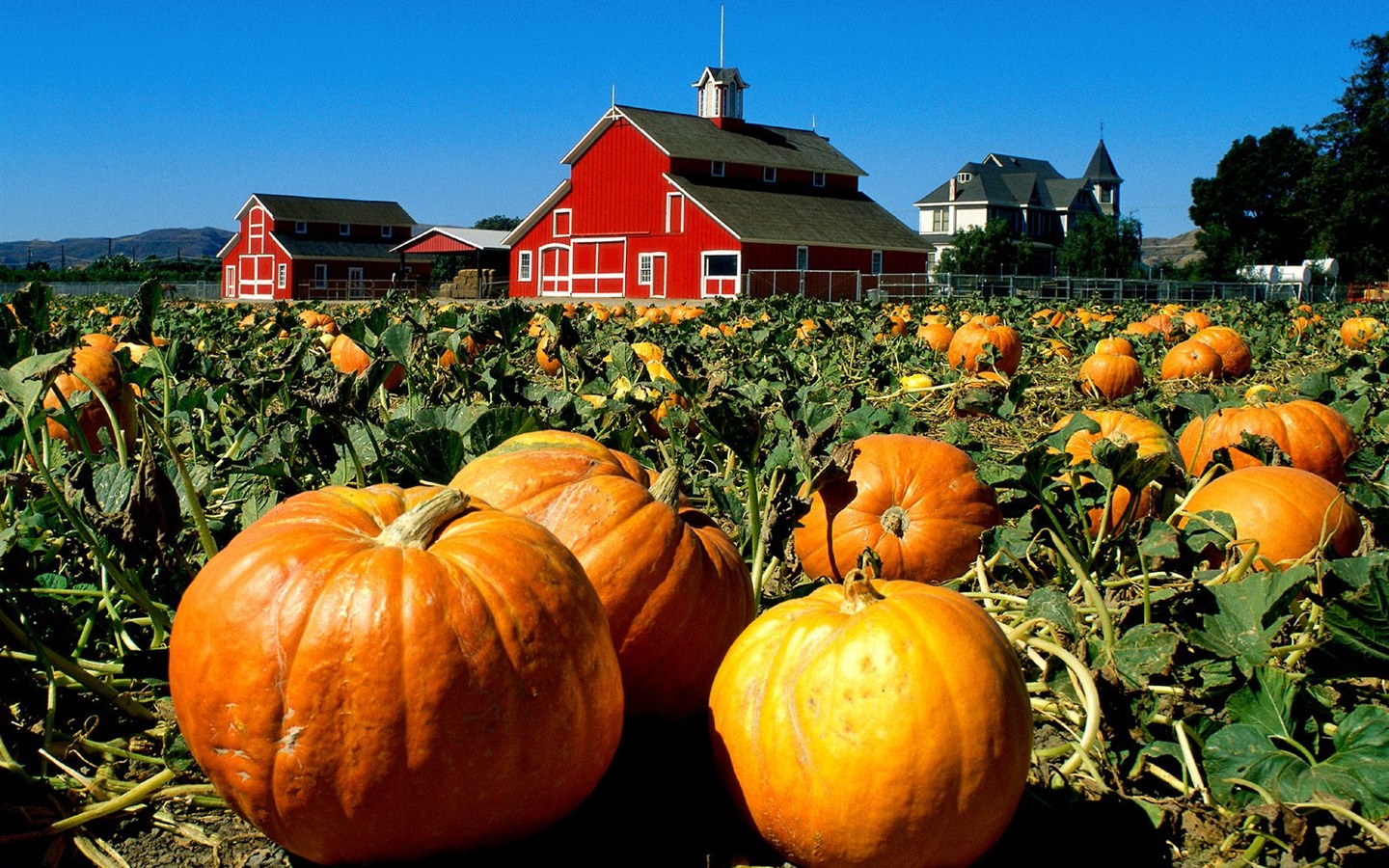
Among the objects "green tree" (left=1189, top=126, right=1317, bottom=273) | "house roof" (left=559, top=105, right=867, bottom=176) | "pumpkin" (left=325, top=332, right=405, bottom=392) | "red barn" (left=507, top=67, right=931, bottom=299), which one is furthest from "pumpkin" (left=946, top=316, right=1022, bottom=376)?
"green tree" (left=1189, top=126, right=1317, bottom=273)

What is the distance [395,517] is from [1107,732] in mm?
1545

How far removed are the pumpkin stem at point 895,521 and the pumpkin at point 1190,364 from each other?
682 cm

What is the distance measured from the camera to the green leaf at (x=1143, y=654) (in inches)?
88.6

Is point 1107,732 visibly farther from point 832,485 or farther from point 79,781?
point 79,781

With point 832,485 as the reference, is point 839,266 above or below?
above

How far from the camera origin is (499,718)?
1806mm

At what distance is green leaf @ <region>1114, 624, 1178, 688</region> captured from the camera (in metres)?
2.25

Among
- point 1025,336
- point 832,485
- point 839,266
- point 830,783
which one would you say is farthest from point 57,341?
point 839,266

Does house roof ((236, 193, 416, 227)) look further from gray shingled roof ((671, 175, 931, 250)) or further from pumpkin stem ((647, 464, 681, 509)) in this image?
pumpkin stem ((647, 464, 681, 509))

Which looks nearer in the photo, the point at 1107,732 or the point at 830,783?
the point at 830,783

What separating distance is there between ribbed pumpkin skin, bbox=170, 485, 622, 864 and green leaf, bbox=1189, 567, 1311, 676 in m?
1.20

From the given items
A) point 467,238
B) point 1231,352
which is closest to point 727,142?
point 467,238

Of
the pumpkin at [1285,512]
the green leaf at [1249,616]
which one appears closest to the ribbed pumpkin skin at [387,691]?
the green leaf at [1249,616]

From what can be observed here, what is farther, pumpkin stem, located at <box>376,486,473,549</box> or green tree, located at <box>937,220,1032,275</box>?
green tree, located at <box>937,220,1032,275</box>
